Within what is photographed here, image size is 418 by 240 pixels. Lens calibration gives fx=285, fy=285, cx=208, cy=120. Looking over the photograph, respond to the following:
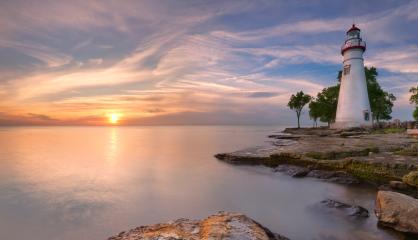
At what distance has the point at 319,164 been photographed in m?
18.2

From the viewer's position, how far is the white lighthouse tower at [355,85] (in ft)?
143

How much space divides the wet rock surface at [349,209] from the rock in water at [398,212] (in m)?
0.76

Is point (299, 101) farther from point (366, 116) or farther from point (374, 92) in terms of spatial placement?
point (366, 116)

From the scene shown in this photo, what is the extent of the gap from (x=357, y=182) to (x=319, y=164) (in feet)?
11.9

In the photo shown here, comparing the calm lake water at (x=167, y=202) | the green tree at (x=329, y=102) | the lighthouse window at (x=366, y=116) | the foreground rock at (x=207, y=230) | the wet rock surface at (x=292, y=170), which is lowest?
the calm lake water at (x=167, y=202)

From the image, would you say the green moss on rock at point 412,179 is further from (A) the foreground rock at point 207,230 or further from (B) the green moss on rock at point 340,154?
(A) the foreground rock at point 207,230

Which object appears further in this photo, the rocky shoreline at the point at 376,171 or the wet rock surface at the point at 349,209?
the wet rock surface at the point at 349,209

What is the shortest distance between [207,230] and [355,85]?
4449 centimetres

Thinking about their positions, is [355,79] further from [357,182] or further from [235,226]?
[235,226]

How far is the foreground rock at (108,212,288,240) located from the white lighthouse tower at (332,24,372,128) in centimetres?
4292

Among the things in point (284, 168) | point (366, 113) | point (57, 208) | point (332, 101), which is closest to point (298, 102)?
point (332, 101)

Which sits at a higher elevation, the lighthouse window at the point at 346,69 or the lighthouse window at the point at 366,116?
the lighthouse window at the point at 346,69

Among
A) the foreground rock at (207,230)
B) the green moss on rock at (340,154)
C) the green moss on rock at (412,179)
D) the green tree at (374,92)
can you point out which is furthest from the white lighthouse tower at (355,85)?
the foreground rock at (207,230)

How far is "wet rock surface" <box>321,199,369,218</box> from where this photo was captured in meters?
10.1
